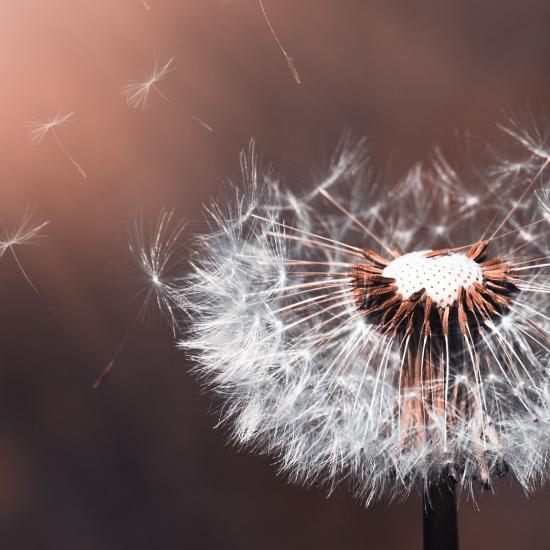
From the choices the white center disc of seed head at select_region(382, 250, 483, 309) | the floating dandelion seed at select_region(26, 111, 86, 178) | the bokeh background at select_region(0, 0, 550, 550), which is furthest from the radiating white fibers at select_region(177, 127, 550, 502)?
the floating dandelion seed at select_region(26, 111, 86, 178)

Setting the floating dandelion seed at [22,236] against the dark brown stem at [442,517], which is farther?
the floating dandelion seed at [22,236]

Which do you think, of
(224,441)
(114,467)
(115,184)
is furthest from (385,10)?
(114,467)

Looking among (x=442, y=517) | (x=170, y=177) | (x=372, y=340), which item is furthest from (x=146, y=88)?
(x=442, y=517)

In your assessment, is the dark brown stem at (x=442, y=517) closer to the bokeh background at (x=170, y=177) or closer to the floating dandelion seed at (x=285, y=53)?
the bokeh background at (x=170, y=177)

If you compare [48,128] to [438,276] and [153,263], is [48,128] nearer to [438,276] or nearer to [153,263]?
[153,263]

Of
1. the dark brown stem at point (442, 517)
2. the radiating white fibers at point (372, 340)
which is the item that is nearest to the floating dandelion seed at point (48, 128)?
the radiating white fibers at point (372, 340)

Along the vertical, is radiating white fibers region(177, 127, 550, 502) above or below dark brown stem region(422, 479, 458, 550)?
above

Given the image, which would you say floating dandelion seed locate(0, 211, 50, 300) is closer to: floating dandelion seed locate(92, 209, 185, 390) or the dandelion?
floating dandelion seed locate(92, 209, 185, 390)
